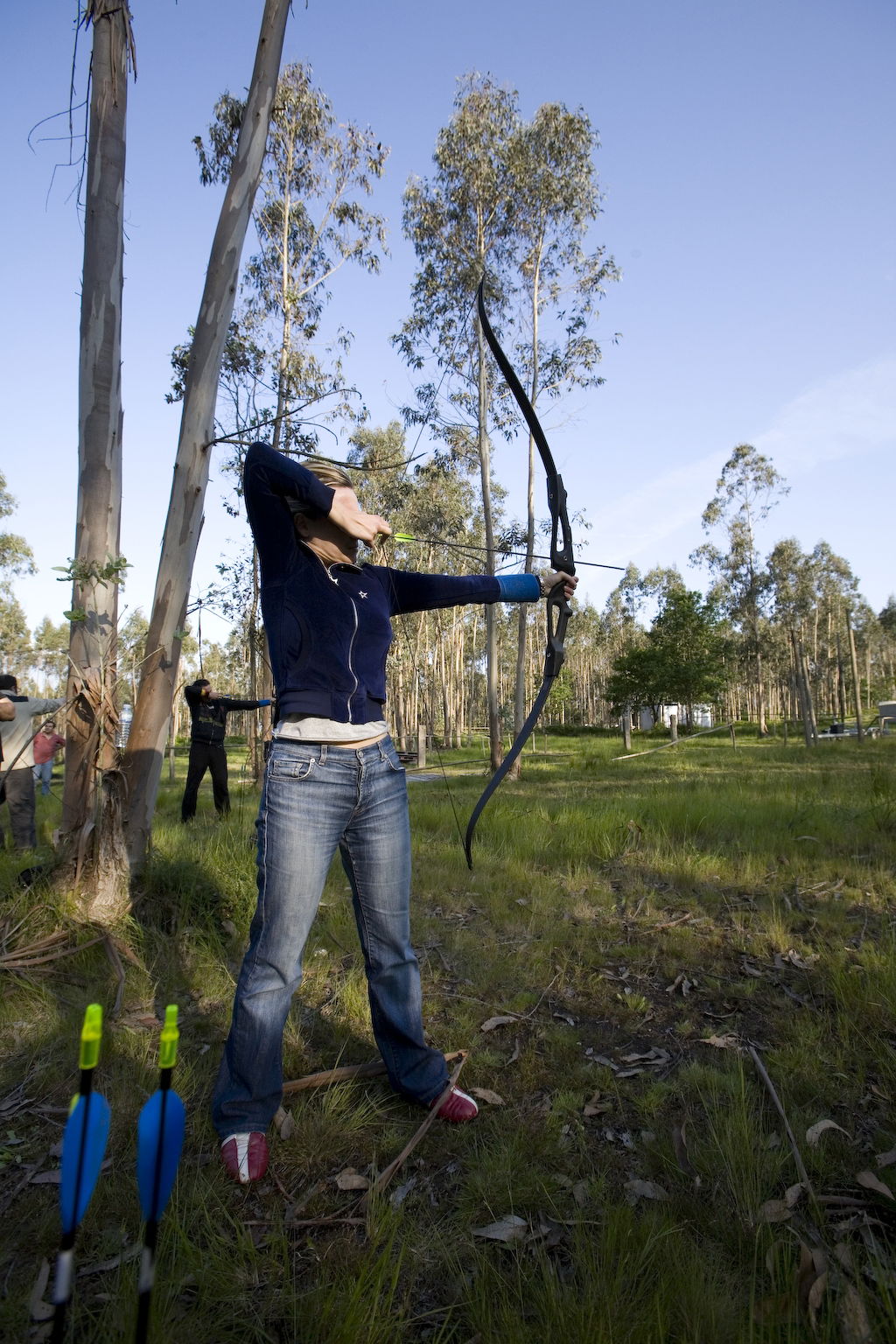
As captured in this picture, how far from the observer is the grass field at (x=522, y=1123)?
1.37 m

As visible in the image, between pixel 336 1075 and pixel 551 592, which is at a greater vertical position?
pixel 551 592

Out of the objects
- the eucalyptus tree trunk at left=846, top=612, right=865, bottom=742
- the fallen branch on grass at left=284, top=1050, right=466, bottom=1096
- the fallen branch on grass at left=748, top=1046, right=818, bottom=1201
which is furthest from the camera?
the eucalyptus tree trunk at left=846, top=612, right=865, bottom=742

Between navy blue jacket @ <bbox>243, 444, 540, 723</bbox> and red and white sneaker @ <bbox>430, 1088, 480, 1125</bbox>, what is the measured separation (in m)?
1.08

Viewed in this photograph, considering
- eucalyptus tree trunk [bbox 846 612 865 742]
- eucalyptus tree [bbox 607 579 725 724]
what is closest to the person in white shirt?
eucalyptus tree trunk [bbox 846 612 865 742]

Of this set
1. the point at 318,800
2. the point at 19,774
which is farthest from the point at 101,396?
the point at 19,774

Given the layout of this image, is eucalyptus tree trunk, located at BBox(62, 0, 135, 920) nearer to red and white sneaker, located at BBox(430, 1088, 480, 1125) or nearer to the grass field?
the grass field

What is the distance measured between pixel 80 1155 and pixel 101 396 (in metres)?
3.82

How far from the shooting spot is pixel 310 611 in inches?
75.5

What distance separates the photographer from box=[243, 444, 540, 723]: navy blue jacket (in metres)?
1.87

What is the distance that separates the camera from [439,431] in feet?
47.6

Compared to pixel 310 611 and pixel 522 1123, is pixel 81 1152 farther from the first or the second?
pixel 522 1123

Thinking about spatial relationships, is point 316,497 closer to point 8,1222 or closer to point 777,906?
point 8,1222

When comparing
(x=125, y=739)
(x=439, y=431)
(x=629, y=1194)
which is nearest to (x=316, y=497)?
(x=629, y=1194)

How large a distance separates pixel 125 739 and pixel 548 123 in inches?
547
